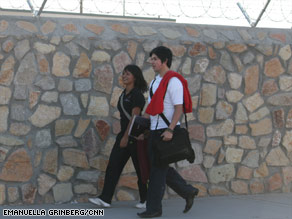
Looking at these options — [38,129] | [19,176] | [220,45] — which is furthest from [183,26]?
[19,176]

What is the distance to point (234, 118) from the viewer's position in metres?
7.21

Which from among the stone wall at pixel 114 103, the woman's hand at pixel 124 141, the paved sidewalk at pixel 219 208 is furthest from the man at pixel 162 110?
the stone wall at pixel 114 103

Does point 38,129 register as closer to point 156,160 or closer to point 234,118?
point 156,160

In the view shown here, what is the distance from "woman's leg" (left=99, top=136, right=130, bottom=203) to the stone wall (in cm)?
58

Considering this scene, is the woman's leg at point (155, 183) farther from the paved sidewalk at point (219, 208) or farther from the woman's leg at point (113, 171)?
the woman's leg at point (113, 171)

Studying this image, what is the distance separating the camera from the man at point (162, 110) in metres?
5.42

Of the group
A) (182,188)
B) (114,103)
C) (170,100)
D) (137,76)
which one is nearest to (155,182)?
(182,188)

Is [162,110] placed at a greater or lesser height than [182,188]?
greater

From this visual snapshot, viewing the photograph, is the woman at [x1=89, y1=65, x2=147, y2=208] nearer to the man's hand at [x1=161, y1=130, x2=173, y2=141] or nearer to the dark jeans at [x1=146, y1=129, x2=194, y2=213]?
the dark jeans at [x1=146, y1=129, x2=194, y2=213]

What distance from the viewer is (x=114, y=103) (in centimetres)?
668

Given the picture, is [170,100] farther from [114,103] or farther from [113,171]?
[114,103]

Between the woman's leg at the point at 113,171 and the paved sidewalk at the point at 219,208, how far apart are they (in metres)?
0.17

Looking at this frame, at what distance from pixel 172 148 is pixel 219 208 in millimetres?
1262

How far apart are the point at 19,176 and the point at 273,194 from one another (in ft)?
9.85
